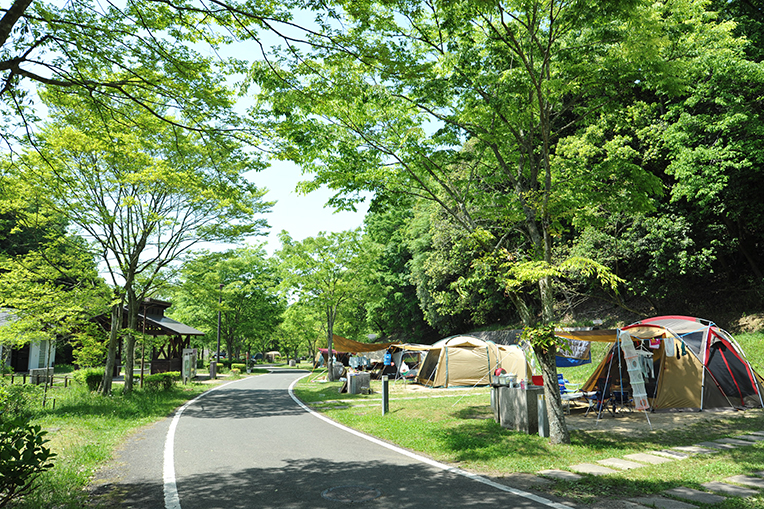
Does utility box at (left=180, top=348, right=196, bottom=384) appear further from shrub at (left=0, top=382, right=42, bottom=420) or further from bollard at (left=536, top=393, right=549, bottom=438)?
bollard at (left=536, top=393, right=549, bottom=438)

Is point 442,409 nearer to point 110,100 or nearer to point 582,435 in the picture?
point 582,435

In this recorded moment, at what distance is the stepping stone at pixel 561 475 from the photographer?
231 inches

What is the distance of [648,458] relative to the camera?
691 centimetres

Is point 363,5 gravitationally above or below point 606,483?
above

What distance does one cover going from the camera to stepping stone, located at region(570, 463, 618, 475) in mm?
6140

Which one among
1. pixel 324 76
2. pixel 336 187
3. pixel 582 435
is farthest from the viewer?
pixel 336 187

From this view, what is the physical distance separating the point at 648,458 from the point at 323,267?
20.4 meters

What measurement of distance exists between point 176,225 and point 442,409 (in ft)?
39.6

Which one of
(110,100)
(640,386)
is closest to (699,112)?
(640,386)

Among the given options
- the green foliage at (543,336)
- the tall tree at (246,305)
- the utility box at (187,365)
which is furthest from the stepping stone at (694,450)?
the tall tree at (246,305)

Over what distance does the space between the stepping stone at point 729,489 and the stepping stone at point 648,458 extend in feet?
3.48

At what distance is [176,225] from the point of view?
17.4 metres

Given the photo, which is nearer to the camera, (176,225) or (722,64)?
(722,64)

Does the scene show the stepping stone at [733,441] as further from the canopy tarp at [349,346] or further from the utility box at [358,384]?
the canopy tarp at [349,346]
